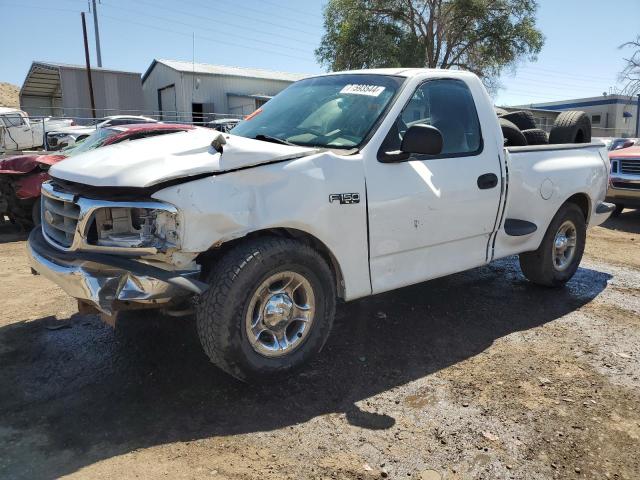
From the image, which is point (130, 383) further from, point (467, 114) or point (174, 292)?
point (467, 114)

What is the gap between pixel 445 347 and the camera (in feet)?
13.2

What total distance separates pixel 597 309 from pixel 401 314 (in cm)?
192

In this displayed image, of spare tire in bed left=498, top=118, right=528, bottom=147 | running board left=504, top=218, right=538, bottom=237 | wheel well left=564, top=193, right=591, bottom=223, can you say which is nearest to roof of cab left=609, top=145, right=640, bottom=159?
wheel well left=564, top=193, right=591, bottom=223

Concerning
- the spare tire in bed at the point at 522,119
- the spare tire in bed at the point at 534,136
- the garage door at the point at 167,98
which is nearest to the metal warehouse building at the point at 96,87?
the garage door at the point at 167,98

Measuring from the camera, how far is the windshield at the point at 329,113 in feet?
12.2

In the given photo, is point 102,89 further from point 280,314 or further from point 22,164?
point 280,314

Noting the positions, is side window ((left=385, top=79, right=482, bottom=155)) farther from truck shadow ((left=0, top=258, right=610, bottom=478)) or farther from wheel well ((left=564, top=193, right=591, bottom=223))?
wheel well ((left=564, top=193, right=591, bottom=223))

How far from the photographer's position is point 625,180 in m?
9.87

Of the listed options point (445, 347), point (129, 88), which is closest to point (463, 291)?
point (445, 347)

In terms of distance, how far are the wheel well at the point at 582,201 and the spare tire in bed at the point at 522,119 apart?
4.14 feet

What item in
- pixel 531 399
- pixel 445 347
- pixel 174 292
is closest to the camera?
pixel 174 292

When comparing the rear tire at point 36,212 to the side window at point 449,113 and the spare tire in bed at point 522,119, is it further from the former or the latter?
the spare tire in bed at point 522,119

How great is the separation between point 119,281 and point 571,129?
500 centimetres

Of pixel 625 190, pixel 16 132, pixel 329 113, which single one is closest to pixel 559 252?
pixel 329 113
